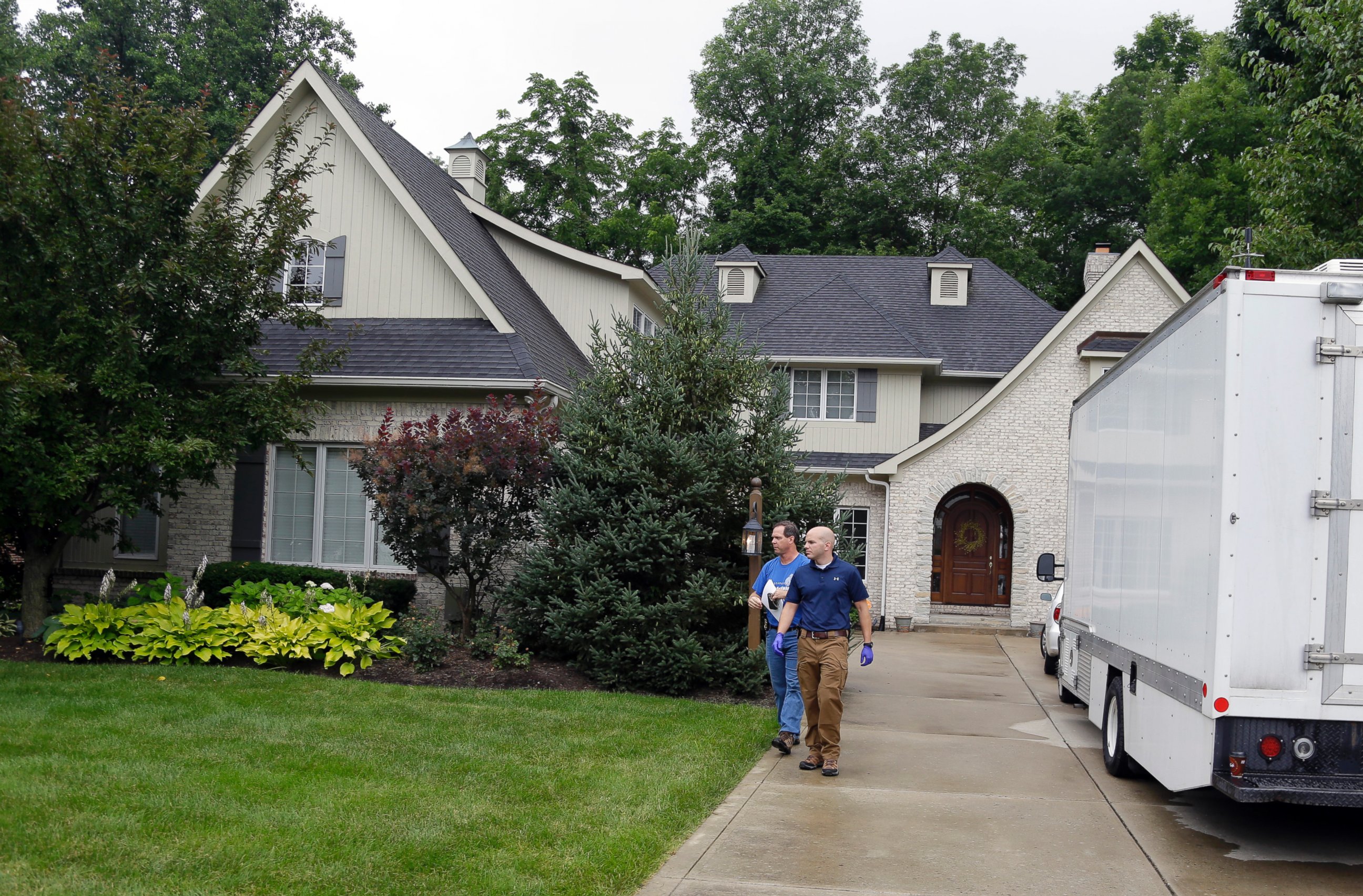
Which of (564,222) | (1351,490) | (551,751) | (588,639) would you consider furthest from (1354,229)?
(564,222)

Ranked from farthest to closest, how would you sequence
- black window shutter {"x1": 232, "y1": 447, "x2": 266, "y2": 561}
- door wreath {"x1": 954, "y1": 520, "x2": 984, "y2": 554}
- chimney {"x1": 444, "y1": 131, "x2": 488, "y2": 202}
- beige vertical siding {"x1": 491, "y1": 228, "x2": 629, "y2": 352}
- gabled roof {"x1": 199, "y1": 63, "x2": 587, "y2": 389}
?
chimney {"x1": 444, "y1": 131, "x2": 488, "y2": 202}
door wreath {"x1": 954, "y1": 520, "x2": 984, "y2": 554}
beige vertical siding {"x1": 491, "y1": 228, "x2": 629, "y2": 352}
gabled roof {"x1": 199, "y1": 63, "x2": 587, "y2": 389}
black window shutter {"x1": 232, "y1": 447, "x2": 266, "y2": 561}

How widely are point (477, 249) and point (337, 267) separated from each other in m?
2.65

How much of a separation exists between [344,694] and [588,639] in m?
2.47

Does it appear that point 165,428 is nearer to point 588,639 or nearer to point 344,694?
→ point 344,694

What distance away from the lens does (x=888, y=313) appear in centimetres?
2541

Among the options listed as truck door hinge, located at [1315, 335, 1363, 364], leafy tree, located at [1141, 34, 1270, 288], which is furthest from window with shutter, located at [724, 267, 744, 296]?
truck door hinge, located at [1315, 335, 1363, 364]

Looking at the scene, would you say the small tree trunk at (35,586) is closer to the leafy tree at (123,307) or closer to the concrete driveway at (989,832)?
the leafy tree at (123,307)

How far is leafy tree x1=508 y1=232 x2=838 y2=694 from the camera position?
11.4m

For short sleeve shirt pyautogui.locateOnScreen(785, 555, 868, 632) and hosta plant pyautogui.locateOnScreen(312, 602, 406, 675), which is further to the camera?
hosta plant pyautogui.locateOnScreen(312, 602, 406, 675)

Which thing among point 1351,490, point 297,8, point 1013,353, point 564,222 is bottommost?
point 1351,490

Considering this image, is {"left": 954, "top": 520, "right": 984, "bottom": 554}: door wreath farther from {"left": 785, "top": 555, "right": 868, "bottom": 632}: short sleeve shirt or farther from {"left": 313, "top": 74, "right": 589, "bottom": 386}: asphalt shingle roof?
{"left": 785, "top": 555, "right": 868, "bottom": 632}: short sleeve shirt

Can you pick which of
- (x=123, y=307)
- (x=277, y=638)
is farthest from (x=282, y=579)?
(x=123, y=307)

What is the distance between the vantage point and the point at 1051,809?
757 centimetres

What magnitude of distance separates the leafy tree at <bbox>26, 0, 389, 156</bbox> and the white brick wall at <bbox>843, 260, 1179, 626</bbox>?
23117 millimetres
